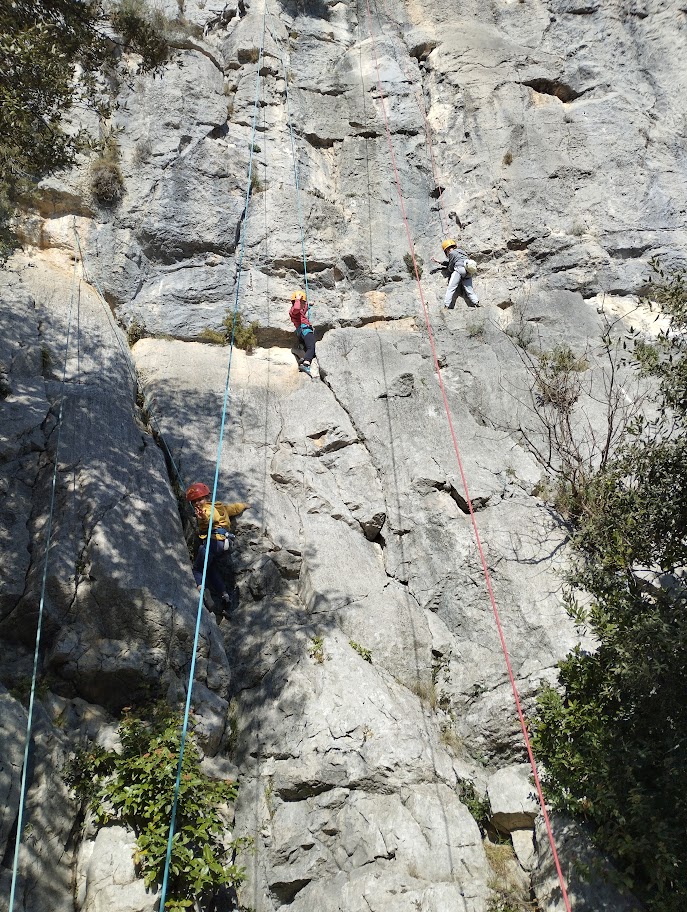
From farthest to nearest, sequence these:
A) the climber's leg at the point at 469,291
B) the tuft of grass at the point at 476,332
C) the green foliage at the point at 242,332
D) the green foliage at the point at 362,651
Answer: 1. the climber's leg at the point at 469,291
2. the green foliage at the point at 242,332
3. the tuft of grass at the point at 476,332
4. the green foliage at the point at 362,651

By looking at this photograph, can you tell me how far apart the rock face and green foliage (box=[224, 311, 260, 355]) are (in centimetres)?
16

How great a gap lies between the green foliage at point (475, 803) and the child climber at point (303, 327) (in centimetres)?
655

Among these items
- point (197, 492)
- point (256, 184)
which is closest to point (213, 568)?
point (197, 492)

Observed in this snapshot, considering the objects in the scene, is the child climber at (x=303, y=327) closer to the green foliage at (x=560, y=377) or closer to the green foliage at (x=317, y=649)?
the green foliage at (x=560, y=377)

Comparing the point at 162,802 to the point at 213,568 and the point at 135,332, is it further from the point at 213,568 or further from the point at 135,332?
the point at 135,332

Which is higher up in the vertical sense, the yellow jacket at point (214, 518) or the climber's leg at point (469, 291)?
the climber's leg at point (469, 291)

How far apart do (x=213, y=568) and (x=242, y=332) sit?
182 inches

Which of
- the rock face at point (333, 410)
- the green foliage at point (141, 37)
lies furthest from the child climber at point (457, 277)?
the green foliage at point (141, 37)

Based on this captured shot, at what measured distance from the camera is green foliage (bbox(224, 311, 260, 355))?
460 inches

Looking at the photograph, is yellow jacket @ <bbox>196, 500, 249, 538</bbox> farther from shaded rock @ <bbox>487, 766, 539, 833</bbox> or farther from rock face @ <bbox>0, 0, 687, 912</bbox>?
shaded rock @ <bbox>487, 766, 539, 833</bbox>

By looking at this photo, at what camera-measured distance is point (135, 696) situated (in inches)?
270

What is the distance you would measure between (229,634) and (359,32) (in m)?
13.5

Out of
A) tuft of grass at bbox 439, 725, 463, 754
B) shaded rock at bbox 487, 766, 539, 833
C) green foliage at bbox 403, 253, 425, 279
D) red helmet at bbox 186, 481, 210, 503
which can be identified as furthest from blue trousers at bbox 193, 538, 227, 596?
green foliage at bbox 403, 253, 425, 279

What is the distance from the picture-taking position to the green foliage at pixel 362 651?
770 cm
